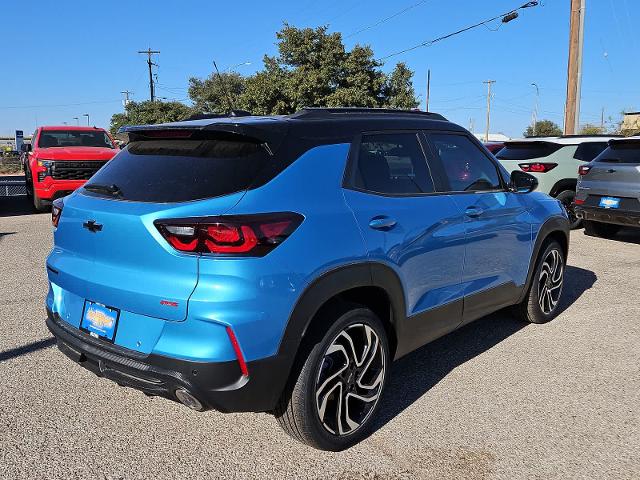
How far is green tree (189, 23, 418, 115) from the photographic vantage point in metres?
31.2

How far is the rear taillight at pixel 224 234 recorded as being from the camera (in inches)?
93.7

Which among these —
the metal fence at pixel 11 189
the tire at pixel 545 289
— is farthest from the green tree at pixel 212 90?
the tire at pixel 545 289

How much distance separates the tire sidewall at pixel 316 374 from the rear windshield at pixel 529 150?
8442 millimetres

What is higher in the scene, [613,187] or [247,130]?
[247,130]

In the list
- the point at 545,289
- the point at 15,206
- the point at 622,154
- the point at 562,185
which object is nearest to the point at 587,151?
the point at 562,185

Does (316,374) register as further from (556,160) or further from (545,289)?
(556,160)

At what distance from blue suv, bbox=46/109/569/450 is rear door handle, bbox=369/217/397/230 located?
0.04ft

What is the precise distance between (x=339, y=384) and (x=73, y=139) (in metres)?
11.7

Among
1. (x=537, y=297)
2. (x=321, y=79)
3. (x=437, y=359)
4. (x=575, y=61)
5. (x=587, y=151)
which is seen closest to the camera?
(x=437, y=359)

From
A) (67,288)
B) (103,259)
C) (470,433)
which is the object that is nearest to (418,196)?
(470,433)

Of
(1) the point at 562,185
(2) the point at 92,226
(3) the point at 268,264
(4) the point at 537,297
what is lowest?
(4) the point at 537,297

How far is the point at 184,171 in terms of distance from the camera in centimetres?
273

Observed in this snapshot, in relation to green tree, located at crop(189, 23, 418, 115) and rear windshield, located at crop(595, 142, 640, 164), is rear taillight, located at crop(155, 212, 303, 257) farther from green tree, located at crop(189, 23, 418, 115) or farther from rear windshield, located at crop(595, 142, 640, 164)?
green tree, located at crop(189, 23, 418, 115)

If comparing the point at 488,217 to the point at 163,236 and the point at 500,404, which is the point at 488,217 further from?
the point at 163,236
